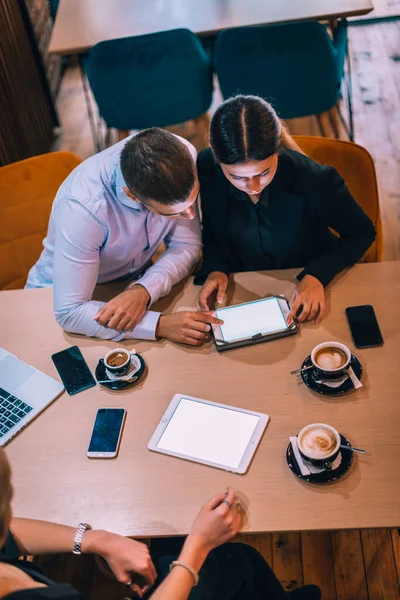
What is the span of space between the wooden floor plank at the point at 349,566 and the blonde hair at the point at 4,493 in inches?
48.0

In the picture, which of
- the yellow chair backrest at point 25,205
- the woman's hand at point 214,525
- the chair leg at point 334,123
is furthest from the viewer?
the chair leg at point 334,123

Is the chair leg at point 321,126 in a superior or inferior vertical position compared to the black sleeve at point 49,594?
inferior

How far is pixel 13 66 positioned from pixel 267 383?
2.76 m

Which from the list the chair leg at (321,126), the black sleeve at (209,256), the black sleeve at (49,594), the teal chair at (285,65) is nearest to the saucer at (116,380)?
the black sleeve at (209,256)

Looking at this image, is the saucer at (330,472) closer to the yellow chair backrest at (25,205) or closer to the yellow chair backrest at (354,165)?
the yellow chair backrest at (354,165)

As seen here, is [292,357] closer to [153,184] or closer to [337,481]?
[337,481]

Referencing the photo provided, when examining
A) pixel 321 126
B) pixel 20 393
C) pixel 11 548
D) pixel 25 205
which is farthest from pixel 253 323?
pixel 321 126

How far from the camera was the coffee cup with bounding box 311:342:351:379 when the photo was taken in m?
1.53

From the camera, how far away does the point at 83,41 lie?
3.25 m

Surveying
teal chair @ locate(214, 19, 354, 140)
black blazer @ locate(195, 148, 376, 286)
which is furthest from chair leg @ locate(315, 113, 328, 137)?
black blazer @ locate(195, 148, 376, 286)

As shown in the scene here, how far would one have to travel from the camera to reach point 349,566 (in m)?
2.00

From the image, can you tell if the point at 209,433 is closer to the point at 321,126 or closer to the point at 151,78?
the point at 151,78

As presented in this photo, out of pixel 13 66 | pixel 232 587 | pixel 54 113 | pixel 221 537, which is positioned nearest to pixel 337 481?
pixel 221 537

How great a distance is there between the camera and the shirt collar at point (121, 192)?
1754 mm
